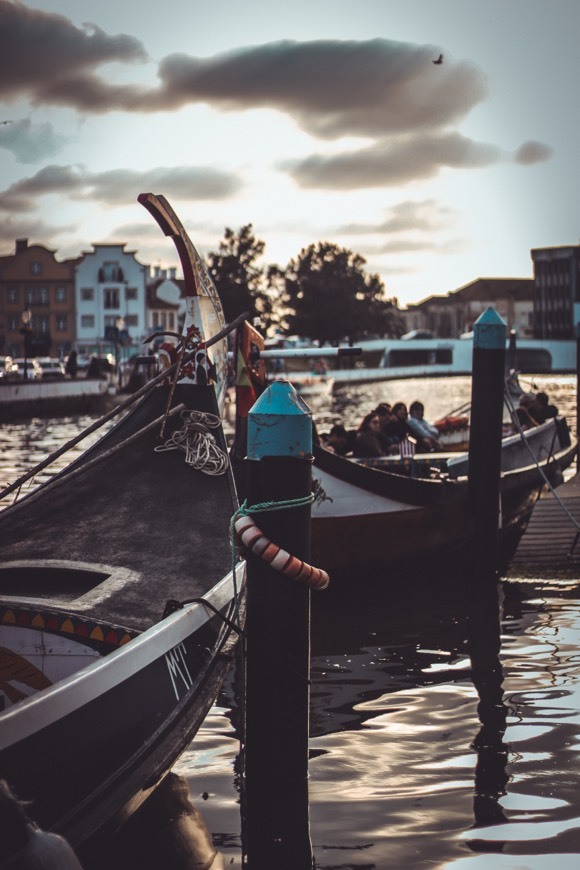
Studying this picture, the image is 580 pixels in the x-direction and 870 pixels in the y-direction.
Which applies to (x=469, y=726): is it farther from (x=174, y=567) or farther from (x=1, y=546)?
(x=1, y=546)

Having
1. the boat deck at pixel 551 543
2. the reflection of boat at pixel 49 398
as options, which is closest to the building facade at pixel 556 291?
the reflection of boat at pixel 49 398

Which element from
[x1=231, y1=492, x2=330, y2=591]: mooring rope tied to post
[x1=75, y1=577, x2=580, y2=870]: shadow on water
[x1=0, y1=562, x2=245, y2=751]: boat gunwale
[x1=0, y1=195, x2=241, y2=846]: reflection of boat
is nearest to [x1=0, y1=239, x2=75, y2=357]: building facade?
[x1=75, y1=577, x2=580, y2=870]: shadow on water

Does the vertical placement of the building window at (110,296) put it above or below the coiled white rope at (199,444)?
above

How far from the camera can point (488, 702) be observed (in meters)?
8.45

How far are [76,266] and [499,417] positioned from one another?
9247cm

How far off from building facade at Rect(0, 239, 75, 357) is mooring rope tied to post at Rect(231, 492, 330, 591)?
97.4 metres

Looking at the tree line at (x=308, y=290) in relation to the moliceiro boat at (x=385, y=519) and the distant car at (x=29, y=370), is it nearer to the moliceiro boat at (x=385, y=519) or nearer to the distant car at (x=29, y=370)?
the distant car at (x=29, y=370)

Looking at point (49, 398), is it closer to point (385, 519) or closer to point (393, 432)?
point (393, 432)

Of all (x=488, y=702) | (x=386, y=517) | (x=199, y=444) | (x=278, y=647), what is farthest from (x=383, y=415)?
(x=278, y=647)

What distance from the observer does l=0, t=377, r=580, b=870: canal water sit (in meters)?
6.04

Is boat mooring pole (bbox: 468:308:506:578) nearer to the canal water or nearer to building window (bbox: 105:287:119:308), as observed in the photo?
the canal water

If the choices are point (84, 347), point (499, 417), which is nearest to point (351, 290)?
point (84, 347)

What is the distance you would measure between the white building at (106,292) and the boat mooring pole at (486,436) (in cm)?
8958

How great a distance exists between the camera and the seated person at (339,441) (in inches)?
601
